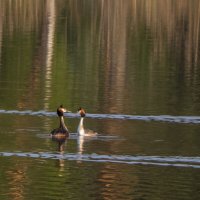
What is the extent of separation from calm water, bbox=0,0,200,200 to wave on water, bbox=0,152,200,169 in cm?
2

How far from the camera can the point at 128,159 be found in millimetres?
27844

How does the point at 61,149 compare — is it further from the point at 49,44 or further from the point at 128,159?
the point at 49,44

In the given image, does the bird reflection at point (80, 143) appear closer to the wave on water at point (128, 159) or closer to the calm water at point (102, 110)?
the calm water at point (102, 110)

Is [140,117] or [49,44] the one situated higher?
[49,44]

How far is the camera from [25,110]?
3534cm

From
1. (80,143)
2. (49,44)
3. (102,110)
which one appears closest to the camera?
(80,143)

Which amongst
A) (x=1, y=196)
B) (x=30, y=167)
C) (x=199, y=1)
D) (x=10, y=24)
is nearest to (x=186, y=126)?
(x=30, y=167)

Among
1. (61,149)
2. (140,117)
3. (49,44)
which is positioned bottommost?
(61,149)

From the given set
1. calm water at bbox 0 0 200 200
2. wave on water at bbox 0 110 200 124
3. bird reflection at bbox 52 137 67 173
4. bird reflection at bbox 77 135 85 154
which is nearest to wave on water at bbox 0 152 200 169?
calm water at bbox 0 0 200 200

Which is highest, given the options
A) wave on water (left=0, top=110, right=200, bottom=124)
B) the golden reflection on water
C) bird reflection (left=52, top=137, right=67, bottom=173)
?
the golden reflection on water

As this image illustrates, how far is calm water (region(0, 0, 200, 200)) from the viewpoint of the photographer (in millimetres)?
25516

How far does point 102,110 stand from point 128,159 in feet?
25.6

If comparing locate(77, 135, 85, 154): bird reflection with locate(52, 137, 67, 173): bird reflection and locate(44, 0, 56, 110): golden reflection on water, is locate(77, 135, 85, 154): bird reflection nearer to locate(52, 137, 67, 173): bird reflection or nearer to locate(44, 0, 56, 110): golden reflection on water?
locate(52, 137, 67, 173): bird reflection

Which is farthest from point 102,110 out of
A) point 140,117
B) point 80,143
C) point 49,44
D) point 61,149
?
point 49,44
